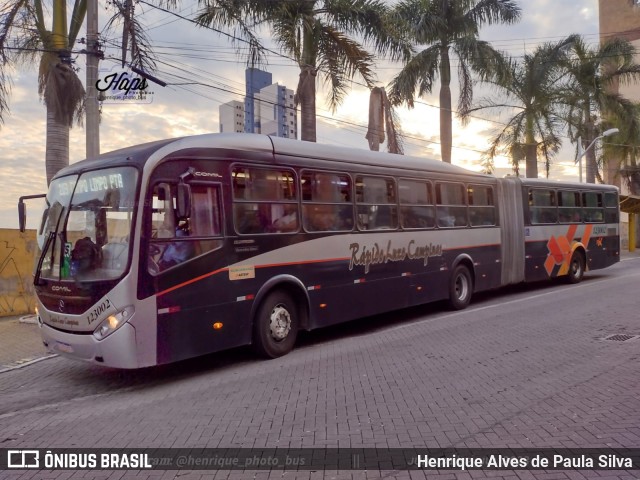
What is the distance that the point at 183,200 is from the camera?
21.5ft

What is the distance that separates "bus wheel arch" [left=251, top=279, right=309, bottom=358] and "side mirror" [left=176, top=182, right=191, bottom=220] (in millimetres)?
1692

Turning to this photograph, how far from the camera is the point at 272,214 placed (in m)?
7.92

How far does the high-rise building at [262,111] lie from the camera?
62.0 ft

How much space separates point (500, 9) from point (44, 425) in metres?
21.4

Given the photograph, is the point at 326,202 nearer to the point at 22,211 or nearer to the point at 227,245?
the point at 227,245

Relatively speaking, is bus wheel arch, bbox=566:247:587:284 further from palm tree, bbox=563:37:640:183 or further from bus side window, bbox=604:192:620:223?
palm tree, bbox=563:37:640:183

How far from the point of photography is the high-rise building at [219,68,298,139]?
18.9 metres

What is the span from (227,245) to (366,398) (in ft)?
9.09

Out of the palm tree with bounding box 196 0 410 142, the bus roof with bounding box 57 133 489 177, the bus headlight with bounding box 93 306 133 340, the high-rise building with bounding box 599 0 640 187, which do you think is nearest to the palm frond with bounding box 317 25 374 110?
the palm tree with bounding box 196 0 410 142

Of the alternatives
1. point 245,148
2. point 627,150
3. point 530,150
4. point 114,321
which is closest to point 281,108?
point 245,148

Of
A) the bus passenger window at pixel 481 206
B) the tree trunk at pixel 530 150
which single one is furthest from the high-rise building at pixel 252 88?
the tree trunk at pixel 530 150

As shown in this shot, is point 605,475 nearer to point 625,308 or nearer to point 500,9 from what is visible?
point 625,308

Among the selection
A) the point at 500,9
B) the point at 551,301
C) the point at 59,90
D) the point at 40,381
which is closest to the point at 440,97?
the point at 500,9

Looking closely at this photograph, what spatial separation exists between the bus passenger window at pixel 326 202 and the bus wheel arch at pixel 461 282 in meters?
3.63
